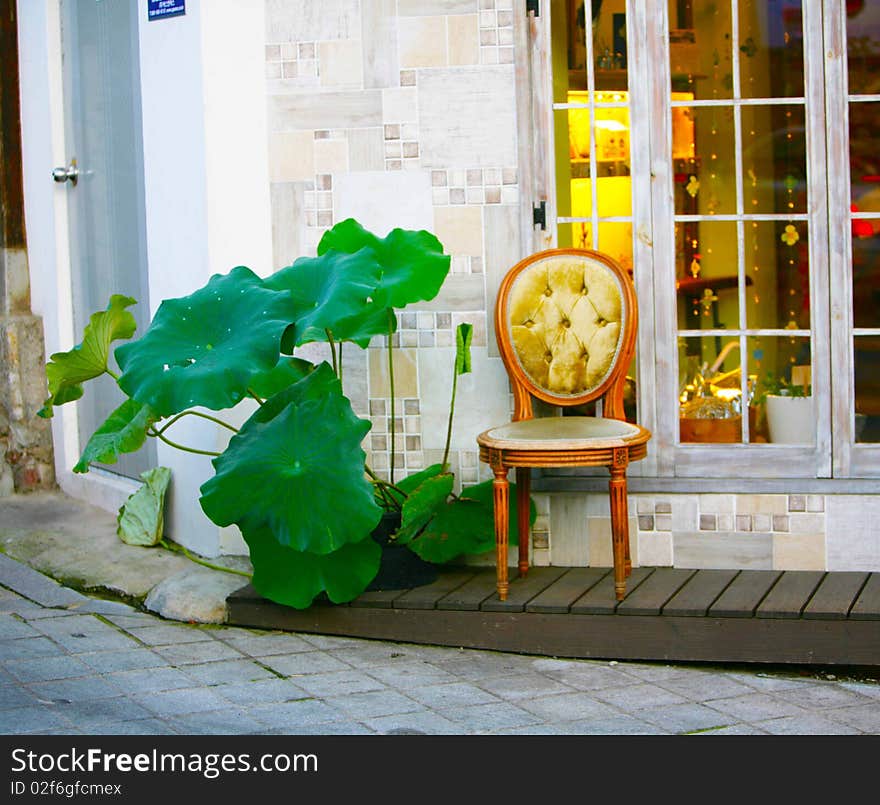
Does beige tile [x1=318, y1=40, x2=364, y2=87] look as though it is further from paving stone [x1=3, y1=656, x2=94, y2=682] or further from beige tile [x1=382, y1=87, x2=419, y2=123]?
paving stone [x1=3, y1=656, x2=94, y2=682]

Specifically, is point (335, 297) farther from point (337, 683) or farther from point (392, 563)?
point (337, 683)

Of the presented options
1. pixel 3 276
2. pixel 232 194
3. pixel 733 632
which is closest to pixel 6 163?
pixel 3 276

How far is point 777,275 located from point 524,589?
146 centimetres

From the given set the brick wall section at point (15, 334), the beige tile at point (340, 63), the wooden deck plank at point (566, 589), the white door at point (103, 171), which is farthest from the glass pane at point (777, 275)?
the brick wall section at point (15, 334)

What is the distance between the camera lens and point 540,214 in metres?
5.67

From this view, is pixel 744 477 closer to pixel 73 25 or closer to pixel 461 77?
pixel 461 77

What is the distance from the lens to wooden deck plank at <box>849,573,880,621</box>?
486 centimetres

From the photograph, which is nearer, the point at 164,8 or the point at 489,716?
the point at 489,716

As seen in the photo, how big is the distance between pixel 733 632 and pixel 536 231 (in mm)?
1663

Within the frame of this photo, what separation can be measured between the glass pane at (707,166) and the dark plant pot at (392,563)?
1548 millimetres

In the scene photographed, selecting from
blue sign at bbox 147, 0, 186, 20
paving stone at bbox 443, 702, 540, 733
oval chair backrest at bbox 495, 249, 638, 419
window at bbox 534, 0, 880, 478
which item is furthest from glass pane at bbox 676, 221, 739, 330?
blue sign at bbox 147, 0, 186, 20

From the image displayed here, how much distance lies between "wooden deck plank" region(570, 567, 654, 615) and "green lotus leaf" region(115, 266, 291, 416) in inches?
50.8

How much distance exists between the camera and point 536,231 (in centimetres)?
569

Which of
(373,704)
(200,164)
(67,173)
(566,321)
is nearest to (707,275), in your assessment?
(566,321)
